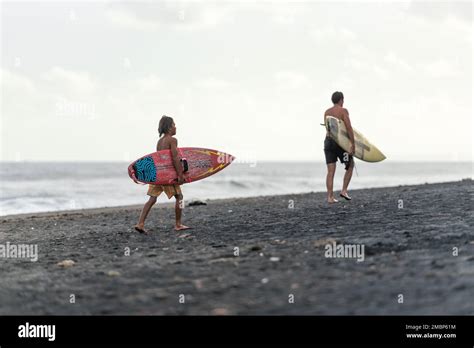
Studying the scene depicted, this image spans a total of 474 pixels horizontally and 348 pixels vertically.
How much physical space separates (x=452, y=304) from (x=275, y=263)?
5.70 feet

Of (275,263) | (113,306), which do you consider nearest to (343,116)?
(275,263)

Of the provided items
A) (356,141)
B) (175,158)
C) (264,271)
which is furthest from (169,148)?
(356,141)

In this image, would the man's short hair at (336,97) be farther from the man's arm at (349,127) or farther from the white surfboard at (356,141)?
the white surfboard at (356,141)

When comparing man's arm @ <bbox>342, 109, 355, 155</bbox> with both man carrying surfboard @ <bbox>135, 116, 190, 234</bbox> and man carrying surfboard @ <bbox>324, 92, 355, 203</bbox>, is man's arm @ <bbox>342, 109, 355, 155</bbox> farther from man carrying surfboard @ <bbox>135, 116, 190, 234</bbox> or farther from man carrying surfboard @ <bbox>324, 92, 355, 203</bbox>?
man carrying surfboard @ <bbox>135, 116, 190, 234</bbox>

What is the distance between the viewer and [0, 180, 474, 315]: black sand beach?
358 centimetres

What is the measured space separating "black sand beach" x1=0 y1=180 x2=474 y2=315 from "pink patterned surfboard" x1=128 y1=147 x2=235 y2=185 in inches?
34.6

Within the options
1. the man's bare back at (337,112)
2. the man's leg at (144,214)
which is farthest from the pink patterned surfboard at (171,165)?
the man's bare back at (337,112)

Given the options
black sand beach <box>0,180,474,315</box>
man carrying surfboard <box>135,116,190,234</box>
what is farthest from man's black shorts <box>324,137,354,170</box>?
man carrying surfboard <box>135,116,190,234</box>

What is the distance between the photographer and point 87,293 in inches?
164

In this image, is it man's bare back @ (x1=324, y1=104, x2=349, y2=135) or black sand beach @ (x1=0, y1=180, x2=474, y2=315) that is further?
man's bare back @ (x1=324, y1=104, x2=349, y2=135)

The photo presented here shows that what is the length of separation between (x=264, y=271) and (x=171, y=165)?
3.63 m

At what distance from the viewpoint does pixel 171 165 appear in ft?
25.4

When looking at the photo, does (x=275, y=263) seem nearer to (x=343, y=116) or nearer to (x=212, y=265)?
(x=212, y=265)

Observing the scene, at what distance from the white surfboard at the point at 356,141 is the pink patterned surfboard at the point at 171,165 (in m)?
2.03
